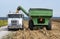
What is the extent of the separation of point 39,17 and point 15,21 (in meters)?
4.24

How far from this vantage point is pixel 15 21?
37969 millimetres

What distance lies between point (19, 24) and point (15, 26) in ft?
2.21

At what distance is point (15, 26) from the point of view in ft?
123

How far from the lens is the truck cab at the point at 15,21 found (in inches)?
1469

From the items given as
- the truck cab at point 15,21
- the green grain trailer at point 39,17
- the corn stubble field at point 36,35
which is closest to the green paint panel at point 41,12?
the green grain trailer at point 39,17

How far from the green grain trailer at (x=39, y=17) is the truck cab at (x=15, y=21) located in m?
2.15

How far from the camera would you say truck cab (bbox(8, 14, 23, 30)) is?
37322 millimetres

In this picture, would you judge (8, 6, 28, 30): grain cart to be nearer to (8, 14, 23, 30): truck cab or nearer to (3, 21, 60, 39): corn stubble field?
(8, 14, 23, 30): truck cab

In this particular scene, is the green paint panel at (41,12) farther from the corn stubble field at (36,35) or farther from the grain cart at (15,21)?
the corn stubble field at (36,35)

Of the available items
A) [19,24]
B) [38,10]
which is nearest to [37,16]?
[38,10]

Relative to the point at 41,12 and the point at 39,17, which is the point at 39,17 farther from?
the point at 41,12

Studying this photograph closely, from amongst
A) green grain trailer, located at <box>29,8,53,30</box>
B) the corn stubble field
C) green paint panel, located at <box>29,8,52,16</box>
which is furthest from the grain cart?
the corn stubble field

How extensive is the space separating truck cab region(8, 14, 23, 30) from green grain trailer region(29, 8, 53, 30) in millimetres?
2151

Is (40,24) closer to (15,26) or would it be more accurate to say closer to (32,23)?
(32,23)
